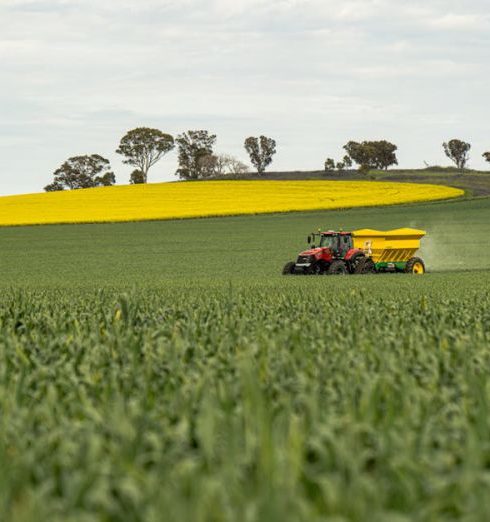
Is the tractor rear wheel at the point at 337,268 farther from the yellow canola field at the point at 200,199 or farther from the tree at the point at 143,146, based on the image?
the tree at the point at 143,146

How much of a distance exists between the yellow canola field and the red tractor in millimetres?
42160

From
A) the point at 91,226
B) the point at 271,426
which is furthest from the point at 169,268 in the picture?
the point at 271,426

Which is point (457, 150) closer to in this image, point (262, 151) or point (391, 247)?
point (262, 151)

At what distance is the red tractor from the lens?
35.2 m

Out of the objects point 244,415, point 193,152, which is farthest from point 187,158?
point 244,415

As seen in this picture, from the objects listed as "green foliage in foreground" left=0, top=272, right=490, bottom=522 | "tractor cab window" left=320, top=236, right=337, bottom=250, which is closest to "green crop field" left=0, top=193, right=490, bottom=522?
"green foliage in foreground" left=0, top=272, right=490, bottom=522

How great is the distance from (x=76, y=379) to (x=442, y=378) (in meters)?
2.39

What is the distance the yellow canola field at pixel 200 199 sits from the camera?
3177 inches

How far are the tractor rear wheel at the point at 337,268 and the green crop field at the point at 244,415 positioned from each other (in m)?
21.8

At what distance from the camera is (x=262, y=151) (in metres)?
172

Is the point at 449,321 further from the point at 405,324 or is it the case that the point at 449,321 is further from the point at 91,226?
the point at 91,226

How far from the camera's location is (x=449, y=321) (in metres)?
11.2

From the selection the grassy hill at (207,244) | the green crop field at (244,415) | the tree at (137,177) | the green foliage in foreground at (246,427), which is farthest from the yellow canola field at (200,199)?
the green foliage in foreground at (246,427)

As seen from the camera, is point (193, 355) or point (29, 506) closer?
point (29, 506)
